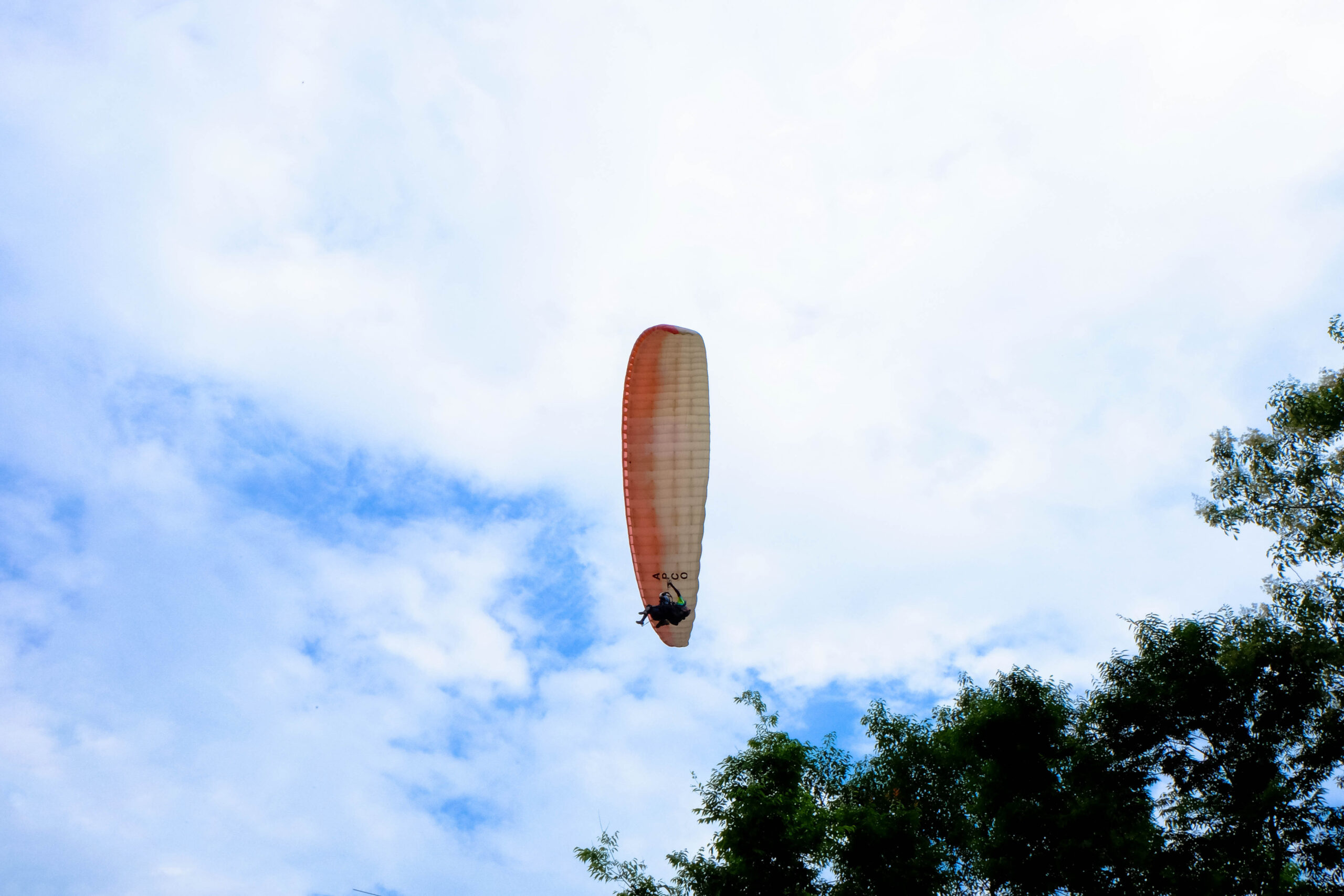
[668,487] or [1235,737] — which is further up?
[668,487]

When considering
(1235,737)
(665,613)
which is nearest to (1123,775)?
(1235,737)

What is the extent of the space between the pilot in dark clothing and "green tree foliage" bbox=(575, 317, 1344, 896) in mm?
2578

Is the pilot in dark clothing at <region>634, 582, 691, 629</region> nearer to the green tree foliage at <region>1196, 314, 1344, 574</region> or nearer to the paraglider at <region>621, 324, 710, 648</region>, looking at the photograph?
the paraglider at <region>621, 324, 710, 648</region>

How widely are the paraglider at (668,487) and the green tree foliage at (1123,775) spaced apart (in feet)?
10.9

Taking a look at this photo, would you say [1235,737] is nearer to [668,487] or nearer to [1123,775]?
[1123,775]

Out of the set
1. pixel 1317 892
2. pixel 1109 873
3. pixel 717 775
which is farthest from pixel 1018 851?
pixel 717 775

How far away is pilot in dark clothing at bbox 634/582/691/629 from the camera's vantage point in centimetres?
1938

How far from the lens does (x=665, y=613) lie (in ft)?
63.6

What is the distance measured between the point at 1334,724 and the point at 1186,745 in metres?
3.07

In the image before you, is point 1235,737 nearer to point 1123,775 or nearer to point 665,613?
point 1123,775

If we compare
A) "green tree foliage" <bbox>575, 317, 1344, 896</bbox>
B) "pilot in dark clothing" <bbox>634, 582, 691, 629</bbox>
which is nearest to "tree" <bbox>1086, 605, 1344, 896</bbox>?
"green tree foliage" <bbox>575, 317, 1344, 896</bbox>

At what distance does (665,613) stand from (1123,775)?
39.5ft

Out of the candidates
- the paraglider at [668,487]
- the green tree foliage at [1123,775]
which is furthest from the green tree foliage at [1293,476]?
the paraglider at [668,487]

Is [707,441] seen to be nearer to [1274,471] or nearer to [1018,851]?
[1018,851]
